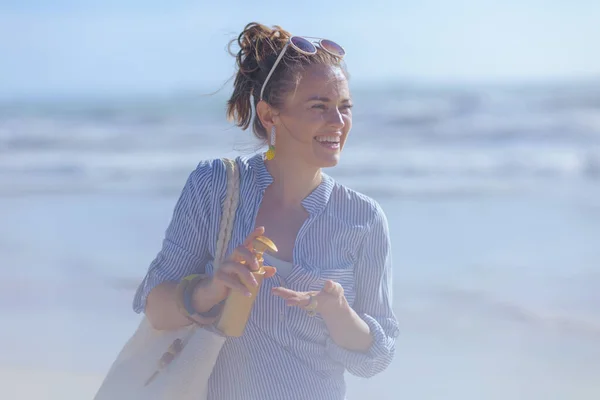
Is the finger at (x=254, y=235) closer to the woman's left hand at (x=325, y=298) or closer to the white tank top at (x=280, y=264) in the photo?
the woman's left hand at (x=325, y=298)

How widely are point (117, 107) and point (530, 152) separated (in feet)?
26.4

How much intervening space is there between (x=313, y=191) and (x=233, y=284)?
0.53 meters

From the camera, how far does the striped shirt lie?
8.56ft

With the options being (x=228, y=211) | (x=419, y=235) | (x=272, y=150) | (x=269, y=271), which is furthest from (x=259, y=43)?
(x=419, y=235)

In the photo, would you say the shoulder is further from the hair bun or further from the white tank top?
the hair bun

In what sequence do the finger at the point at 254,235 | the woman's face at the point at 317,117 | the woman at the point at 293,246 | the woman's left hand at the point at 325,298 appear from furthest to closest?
the woman's face at the point at 317,117 → the woman at the point at 293,246 → the woman's left hand at the point at 325,298 → the finger at the point at 254,235

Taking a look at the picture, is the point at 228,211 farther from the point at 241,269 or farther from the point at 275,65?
the point at 275,65

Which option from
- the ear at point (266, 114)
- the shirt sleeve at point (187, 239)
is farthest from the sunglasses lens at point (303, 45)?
the shirt sleeve at point (187, 239)

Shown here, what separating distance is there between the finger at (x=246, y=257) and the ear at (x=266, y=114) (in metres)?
0.62

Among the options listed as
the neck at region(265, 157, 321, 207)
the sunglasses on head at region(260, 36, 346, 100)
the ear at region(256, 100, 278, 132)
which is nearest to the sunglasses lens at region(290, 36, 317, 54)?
the sunglasses on head at region(260, 36, 346, 100)

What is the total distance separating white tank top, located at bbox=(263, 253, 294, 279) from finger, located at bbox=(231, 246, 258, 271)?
0.29 meters

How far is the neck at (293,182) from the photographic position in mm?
2811

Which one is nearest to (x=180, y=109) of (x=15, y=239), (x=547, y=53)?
(x=547, y=53)

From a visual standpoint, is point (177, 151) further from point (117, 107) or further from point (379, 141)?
point (117, 107)
